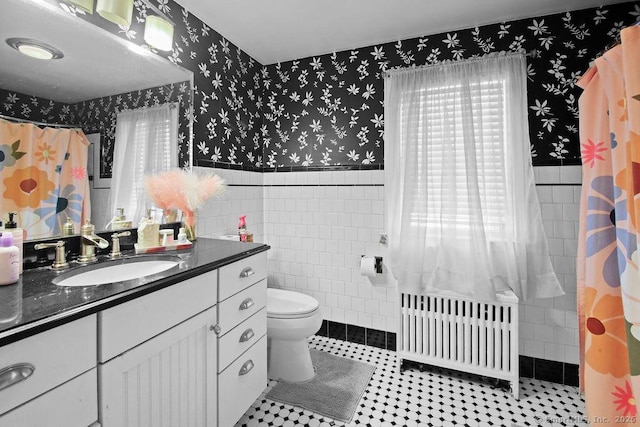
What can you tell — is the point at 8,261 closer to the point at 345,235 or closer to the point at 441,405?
the point at 345,235

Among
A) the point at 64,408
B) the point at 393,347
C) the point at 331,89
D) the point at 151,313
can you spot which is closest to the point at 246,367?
the point at 151,313

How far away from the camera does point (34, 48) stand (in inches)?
50.9

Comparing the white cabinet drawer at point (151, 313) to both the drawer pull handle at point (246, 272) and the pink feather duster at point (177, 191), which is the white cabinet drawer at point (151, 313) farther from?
the pink feather duster at point (177, 191)

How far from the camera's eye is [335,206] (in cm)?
261

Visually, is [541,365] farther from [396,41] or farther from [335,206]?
[396,41]

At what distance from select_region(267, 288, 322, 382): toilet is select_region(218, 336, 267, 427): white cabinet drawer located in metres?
0.25

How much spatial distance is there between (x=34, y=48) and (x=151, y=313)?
1.22 meters

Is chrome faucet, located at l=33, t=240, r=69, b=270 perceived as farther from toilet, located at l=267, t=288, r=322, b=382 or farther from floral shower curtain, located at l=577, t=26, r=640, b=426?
floral shower curtain, located at l=577, t=26, r=640, b=426

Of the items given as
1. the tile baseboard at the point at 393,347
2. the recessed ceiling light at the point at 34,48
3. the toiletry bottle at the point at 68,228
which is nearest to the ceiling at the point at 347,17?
the recessed ceiling light at the point at 34,48

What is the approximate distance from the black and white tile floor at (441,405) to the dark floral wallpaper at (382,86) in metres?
1.48

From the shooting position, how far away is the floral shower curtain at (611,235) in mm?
1147

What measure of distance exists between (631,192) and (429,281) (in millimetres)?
1183

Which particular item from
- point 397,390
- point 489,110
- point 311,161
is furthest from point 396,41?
point 397,390

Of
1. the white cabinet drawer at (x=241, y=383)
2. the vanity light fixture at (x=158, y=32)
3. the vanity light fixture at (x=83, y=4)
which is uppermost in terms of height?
the vanity light fixture at (x=158, y=32)
